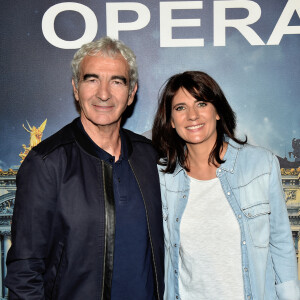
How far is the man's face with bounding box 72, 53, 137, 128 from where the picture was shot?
1724mm

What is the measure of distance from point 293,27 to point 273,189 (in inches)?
52.8

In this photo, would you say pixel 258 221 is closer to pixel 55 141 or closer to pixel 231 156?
pixel 231 156

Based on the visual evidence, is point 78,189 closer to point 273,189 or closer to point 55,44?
point 273,189

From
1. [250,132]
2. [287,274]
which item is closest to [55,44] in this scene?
[250,132]

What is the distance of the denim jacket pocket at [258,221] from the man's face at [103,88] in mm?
858

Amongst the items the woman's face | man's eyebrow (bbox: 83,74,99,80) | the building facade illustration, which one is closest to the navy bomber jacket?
man's eyebrow (bbox: 83,74,99,80)

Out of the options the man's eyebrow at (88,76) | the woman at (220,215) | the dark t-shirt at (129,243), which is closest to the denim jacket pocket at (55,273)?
the dark t-shirt at (129,243)

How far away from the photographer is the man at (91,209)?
1.55m

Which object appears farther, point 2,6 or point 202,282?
point 2,6

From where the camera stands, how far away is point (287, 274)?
69.3 inches

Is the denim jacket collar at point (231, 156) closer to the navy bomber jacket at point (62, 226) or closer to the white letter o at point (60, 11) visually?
the navy bomber jacket at point (62, 226)

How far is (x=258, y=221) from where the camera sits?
1.74m

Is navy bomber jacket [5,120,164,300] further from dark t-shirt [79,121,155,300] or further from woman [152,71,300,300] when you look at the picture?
woman [152,71,300,300]

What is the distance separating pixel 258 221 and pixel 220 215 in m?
0.21
